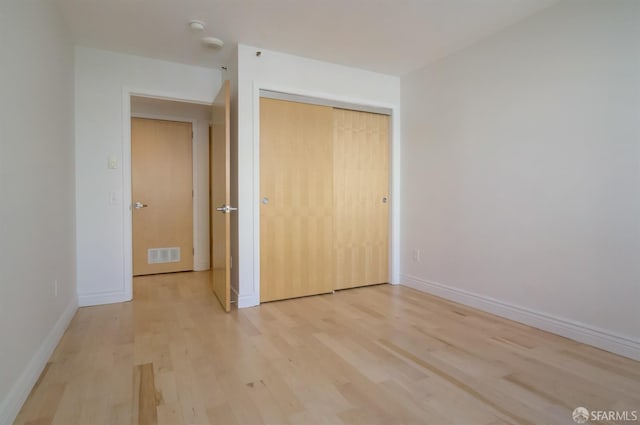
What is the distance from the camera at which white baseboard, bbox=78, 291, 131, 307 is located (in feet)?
10.1

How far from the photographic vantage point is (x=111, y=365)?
198 centimetres

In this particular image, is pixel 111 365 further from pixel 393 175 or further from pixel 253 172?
pixel 393 175

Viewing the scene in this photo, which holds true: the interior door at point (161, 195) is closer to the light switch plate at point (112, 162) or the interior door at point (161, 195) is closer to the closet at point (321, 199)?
the light switch plate at point (112, 162)

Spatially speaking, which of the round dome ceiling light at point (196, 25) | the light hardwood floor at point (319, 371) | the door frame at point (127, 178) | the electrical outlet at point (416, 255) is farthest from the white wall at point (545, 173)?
the door frame at point (127, 178)

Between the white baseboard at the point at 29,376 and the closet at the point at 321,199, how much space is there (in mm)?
1538

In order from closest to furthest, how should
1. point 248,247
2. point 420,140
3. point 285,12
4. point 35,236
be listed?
point 35,236 → point 285,12 → point 248,247 → point 420,140

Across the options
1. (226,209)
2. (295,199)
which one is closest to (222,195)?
(226,209)

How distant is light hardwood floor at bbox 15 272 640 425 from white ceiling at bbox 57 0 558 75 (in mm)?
2362

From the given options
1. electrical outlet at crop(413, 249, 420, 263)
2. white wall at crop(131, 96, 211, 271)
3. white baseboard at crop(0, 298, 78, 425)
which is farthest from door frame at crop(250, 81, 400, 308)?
white wall at crop(131, 96, 211, 271)

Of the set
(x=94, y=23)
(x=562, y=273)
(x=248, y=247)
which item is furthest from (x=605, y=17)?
(x=94, y=23)

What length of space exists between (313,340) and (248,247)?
1133 mm

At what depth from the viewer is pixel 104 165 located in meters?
3.14

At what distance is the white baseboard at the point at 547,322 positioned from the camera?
2112 millimetres

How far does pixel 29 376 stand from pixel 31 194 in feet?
3.08
